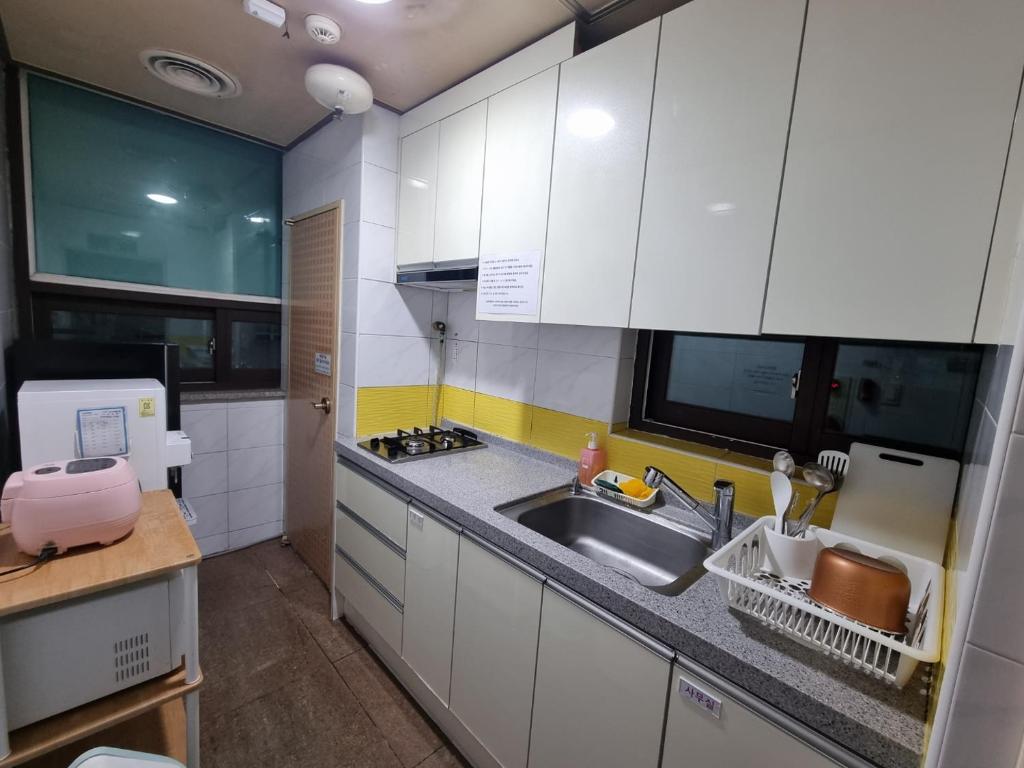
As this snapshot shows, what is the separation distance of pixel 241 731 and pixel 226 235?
7.78 ft

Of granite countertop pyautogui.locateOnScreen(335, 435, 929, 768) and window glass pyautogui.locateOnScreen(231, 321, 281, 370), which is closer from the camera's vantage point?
granite countertop pyautogui.locateOnScreen(335, 435, 929, 768)

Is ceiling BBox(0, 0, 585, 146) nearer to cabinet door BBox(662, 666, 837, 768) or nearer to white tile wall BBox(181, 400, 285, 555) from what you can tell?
white tile wall BBox(181, 400, 285, 555)

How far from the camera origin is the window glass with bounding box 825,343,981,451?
45.0 inches

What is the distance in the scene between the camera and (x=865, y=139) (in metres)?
0.89

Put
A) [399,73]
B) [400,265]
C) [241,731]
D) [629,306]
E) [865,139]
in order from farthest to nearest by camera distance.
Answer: [400,265]
[399,73]
[241,731]
[629,306]
[865,139]

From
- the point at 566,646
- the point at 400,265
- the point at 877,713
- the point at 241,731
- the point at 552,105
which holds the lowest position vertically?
the point at 241,731

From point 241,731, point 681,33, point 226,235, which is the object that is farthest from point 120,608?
point 226,235

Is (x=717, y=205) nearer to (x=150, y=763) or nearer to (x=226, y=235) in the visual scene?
(x=150, y=763)

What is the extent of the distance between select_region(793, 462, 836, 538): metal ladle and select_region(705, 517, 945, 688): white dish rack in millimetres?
45

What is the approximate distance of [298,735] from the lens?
61.7 inches

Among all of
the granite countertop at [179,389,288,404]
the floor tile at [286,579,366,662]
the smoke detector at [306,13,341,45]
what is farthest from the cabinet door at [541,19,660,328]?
the granite countertop at [179,389,288,404]

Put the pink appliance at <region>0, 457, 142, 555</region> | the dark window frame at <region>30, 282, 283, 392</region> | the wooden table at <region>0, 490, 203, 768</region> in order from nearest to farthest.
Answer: the wooden table at <region>0, 490, 203, 768</region> < the pink appliance at <region>0, 457, 142, 555</region> < the dark window frame at <region>30, 282, 283, 392</region>

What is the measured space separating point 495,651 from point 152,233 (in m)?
2.60

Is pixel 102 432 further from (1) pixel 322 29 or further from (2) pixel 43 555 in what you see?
(1) pixel 322 29
